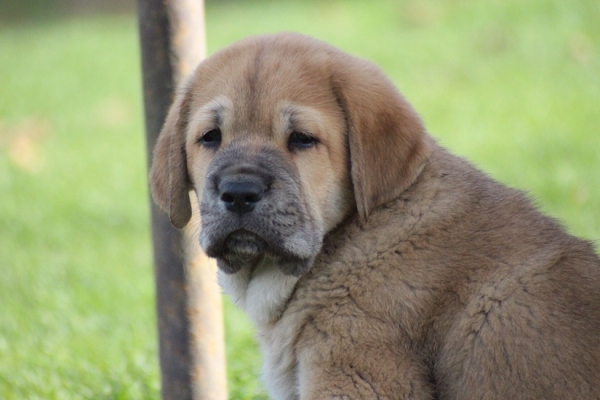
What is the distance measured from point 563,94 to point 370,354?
757 cm

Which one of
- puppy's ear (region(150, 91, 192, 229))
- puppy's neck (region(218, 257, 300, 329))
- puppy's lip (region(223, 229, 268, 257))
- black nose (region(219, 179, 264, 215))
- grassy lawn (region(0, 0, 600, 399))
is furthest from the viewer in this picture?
grassy lawn (region(0, 0, 600, 399))

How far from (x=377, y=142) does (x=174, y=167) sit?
1.05 meters

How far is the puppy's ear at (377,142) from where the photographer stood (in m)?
3.65

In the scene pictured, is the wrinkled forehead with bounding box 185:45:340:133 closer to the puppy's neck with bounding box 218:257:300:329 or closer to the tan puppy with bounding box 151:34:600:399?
the tan puppy with bounding box 151:34:600:399

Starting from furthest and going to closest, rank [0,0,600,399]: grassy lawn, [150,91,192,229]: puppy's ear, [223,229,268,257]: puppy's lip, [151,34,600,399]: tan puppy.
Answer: [0,0,600,399]: grassy lawn < [150,91,192,229]: puppy's ear < [223,229,268,257]: puppy's lip < [151,34,600,399]: tan puppy

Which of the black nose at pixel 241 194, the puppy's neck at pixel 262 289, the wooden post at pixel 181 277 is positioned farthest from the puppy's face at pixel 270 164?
the wooden post at pixel 181 277

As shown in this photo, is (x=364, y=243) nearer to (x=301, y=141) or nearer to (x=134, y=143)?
(x=301, y=141)

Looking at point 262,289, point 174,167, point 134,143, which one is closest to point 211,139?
point 174,167

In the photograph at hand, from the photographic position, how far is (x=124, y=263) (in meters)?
7.78

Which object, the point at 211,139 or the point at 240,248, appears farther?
the point at 211,139

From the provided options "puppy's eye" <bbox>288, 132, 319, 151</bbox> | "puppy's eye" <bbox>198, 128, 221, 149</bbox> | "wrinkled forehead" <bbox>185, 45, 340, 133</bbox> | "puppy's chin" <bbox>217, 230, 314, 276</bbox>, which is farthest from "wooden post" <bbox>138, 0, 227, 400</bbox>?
"puppy's eye" <bbox>288, 132, 319, 151</bbox>

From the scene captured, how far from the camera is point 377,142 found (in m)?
3.69

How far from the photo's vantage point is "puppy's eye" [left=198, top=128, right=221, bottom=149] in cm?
382

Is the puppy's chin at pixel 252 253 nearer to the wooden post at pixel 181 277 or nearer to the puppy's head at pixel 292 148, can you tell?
the puppy's head at pixel 292 148
